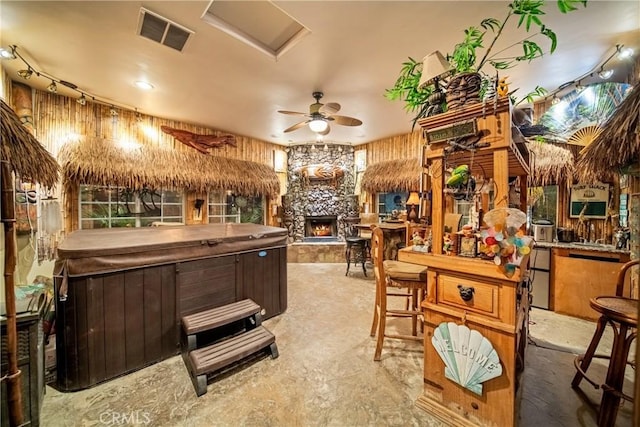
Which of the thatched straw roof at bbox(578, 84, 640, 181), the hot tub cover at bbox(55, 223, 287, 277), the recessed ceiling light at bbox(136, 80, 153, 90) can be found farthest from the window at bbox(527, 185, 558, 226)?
the recessed ceiling light at bbox(136, 80, 153, 90)

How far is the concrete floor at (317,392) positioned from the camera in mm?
1543

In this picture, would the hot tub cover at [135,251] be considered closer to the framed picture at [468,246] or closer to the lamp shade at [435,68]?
the framed picture at [468,246]

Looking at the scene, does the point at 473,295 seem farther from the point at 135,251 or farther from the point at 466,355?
the point at 135,251

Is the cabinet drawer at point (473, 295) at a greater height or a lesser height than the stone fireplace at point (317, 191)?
lesser

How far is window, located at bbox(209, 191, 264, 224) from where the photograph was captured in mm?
5430

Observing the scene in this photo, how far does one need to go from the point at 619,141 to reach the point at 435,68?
5.68 ft

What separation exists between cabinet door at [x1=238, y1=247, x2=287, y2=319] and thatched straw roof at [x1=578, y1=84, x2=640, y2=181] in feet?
10.6

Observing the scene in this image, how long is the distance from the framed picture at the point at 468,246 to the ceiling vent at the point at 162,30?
2939 mm

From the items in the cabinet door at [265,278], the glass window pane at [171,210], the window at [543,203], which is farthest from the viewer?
the glass window pane at [171,210]

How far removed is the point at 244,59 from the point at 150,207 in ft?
11.4

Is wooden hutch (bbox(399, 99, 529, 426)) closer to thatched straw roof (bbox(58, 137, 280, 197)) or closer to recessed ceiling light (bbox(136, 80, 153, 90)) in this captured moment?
recessed ceiling light (bbox(136, 80, 153, 90))

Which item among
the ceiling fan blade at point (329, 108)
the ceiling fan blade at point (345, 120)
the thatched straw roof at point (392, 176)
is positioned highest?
the ceiling fan blade at point (329, 108)

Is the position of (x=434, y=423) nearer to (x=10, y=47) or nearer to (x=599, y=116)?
(x=599, y=116)

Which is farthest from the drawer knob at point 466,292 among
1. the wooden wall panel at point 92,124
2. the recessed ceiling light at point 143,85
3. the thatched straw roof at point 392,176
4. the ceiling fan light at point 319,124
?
the wooden wall panel at point 92,124
